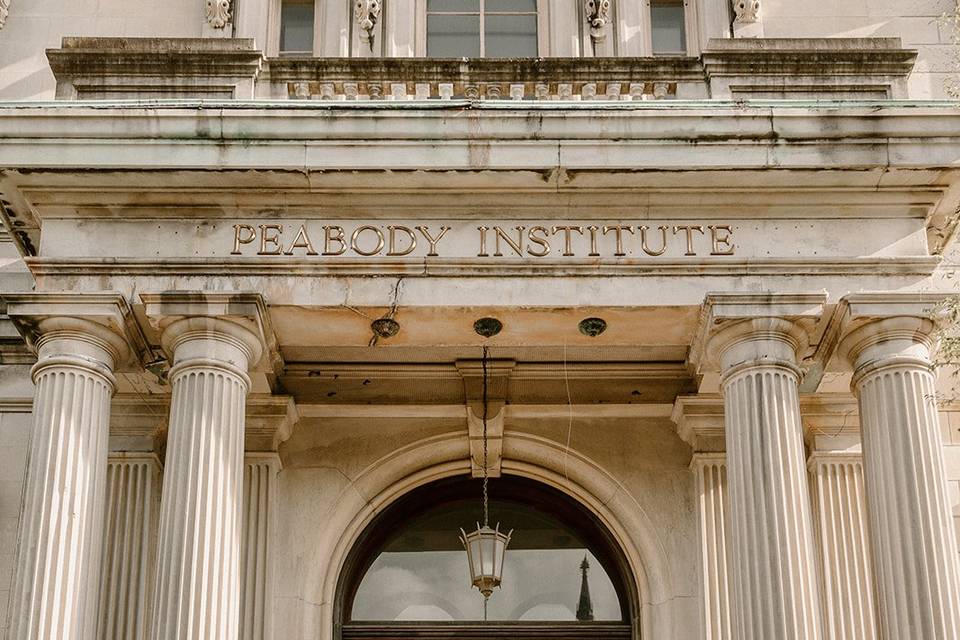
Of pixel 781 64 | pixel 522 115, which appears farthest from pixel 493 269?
pixel 781 64

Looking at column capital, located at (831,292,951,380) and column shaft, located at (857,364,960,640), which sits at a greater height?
column capital, located at (831,292,951,380)

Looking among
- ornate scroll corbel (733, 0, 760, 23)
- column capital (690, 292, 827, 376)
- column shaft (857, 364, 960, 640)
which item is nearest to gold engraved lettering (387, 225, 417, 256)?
column capital (690, 292, 827, 376)

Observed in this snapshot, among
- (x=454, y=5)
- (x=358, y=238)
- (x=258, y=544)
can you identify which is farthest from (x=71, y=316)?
(x=454, y=5)

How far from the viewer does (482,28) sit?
2472 cm

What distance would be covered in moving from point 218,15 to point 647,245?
774 centimetres

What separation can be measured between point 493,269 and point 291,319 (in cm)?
223

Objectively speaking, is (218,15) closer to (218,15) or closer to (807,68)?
(218,15)

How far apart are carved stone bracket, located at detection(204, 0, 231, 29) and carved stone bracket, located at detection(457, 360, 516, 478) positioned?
6.02m

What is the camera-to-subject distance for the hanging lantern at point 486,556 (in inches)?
829

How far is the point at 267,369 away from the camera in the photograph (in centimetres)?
2023

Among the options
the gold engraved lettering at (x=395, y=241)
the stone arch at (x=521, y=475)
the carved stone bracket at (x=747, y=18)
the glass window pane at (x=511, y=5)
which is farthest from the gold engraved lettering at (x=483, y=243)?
the glass window pane at (x=511, y=5)

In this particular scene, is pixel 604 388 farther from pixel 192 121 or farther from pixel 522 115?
pixel 192 121

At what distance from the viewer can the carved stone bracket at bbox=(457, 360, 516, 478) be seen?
21.6 m

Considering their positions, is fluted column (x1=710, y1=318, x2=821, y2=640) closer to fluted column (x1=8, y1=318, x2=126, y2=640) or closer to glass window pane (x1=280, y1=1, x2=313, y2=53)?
fluted column (x1=8, y1=318, x2=126, y2=640)
